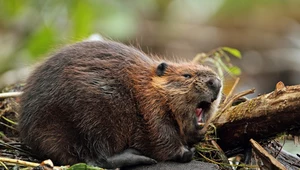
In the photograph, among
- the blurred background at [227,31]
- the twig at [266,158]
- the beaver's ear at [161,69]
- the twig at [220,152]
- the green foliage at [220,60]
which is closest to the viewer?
the twig at [266,158]

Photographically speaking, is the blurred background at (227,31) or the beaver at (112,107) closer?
the beaver at (112,107)

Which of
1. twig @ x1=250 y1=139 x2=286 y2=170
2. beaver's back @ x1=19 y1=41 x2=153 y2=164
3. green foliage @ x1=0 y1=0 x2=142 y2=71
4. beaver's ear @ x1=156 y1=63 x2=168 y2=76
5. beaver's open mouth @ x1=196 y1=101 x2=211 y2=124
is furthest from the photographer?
green foliage @ x1=0 y1=0 x2=142 y2=71

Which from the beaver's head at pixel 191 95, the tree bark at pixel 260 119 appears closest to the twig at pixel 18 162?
the beaver's head at pixel 191 95

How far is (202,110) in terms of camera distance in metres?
5.38

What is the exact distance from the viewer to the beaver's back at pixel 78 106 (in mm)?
4988

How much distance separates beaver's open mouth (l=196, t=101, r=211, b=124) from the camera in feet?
17.4

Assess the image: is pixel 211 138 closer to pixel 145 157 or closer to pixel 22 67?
pixel 145 157

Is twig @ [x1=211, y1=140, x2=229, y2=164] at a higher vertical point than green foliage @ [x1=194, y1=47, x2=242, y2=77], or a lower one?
lower

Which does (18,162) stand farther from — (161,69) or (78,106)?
(161,69)

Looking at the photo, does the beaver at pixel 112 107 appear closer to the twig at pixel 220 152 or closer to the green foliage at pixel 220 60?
the twig at pixel 220 152

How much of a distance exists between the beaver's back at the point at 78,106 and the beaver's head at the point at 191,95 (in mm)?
298

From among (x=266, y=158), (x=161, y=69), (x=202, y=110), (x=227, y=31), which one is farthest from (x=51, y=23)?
(x=227, y=31)

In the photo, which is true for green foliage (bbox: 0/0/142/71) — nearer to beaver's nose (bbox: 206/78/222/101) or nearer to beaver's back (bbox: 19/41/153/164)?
beaver's back (bbox: 19/41/153/164)

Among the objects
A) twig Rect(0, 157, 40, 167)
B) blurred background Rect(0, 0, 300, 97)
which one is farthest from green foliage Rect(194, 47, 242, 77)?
blurred background Rect(0, 0, 300, 97)
